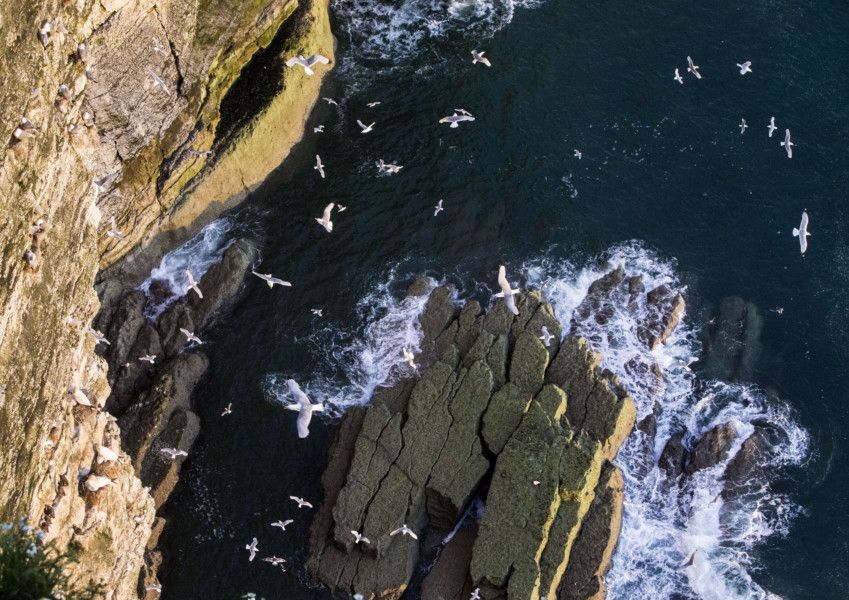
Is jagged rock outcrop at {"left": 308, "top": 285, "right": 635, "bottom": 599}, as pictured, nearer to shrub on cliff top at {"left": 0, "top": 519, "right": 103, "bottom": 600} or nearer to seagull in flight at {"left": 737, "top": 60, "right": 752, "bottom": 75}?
shrub on cliff top at {"left": 0, "top": 519, "right": 103, "bottom": 600}

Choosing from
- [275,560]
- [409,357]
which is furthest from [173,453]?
[409,357]

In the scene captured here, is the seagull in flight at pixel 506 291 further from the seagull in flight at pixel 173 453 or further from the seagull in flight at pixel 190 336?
the seagull in flight at pixel 173 453

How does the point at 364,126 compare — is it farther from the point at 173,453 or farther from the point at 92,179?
the point at 173,453

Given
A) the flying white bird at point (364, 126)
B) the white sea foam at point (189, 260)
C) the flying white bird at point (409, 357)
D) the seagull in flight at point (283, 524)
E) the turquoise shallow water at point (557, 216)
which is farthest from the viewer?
the flying white bird at point (364, 126)

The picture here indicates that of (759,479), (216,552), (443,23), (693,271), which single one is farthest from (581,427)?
(443,23)

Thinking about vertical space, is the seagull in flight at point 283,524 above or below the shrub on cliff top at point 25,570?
below

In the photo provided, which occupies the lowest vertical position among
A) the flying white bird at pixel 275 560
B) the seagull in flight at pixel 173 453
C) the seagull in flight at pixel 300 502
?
the flying white bird at pixel 275 560

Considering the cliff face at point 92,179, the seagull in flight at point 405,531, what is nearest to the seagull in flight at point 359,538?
the seagull in flight at point 405,531
